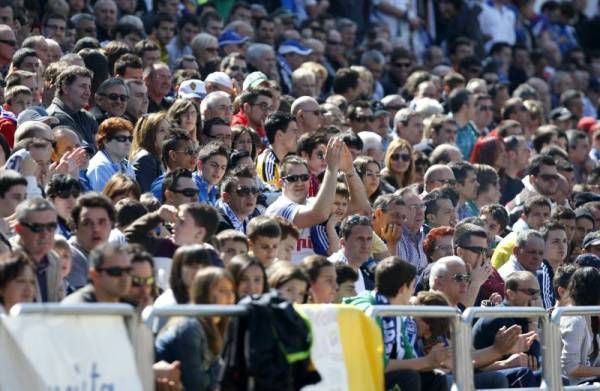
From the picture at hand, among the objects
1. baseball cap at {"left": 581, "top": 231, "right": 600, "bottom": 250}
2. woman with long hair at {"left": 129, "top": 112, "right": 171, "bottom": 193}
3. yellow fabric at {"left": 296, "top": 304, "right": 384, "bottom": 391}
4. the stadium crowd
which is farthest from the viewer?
baseball cap at {"left": 581, "top": 231, "right": 600, "bottom": 250}

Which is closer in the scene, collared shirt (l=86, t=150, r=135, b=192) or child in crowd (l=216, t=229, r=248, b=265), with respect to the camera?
child in crowd (l=216, t=229, r=248, b=265)

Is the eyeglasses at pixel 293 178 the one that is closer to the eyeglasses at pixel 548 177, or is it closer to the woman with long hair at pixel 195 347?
the woman with long hair at pixel 195 347

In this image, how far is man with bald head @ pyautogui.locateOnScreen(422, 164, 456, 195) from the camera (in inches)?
614

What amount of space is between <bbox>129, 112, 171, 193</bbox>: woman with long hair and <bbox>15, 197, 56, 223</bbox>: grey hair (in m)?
3.59

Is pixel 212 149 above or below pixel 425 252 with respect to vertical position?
above

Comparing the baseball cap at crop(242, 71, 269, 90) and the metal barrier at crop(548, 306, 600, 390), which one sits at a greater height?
the baseball cap at crop(242, 71, 269, 90)

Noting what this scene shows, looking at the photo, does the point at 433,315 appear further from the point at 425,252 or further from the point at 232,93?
the point at 232,93

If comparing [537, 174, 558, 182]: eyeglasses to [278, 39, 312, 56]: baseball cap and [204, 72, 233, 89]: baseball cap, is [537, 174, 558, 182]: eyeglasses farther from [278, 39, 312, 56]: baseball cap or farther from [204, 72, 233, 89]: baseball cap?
[278, 39, 312, 56]: baseball cap

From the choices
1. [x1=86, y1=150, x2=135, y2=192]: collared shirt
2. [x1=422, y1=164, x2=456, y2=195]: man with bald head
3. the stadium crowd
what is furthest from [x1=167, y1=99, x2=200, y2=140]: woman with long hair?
[x1=422, y1=164, x2=456, y2=195]: man with bald head

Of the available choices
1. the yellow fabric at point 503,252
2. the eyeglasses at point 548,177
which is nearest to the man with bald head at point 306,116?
the yellow fabric at point 503,252

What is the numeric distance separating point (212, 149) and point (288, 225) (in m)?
1.55

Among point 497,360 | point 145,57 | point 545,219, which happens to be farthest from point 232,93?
point 497,360

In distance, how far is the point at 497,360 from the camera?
37.6ft

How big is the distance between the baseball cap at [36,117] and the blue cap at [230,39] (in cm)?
612
